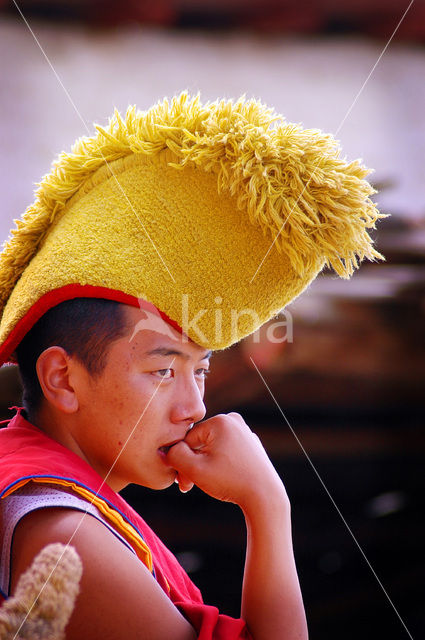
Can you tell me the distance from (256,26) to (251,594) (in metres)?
1.37

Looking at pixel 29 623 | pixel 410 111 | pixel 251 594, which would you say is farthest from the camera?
pixel 410 111

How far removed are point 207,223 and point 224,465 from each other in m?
0.31

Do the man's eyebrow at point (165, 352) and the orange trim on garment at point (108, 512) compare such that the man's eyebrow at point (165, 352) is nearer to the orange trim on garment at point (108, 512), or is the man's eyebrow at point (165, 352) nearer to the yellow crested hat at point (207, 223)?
the yellow crested hat at point (207, 223)

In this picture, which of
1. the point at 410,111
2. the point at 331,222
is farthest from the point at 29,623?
the point at 410,111

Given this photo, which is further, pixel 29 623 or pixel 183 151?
pixel 183 151

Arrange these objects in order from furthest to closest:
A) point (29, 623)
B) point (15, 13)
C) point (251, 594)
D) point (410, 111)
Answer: point (410, 111), point (15, 13), point (251, 594), point (29, 623)

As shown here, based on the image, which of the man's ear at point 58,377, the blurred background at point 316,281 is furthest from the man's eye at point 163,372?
the blurred background at point 316,281

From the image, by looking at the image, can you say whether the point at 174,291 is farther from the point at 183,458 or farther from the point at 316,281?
the point at 316,281

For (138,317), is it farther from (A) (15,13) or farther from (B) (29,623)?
(A) (15,13)

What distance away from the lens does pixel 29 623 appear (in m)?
0.65

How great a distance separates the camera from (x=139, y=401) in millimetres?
795

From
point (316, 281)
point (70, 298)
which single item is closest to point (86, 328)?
point (70, 298)

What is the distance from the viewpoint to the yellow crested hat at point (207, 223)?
0.77 meters

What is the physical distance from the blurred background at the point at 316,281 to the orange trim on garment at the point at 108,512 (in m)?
1.02
